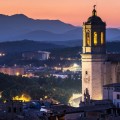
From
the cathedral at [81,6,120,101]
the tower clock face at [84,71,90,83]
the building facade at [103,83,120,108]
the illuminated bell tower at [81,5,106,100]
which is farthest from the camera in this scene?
the tower clock face at [84,71,90,83]

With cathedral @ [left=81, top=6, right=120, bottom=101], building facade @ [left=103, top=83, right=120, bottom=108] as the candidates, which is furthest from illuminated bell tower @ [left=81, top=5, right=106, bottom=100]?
building facade @ [left=103, top=83, right=120, bottom=108]

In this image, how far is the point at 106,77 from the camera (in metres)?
55.1

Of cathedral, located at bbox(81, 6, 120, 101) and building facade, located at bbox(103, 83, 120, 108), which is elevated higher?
cathedral, located at bbox(81, 6, 120, 101)

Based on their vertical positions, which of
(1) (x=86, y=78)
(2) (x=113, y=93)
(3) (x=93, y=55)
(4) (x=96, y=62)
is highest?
(3) (x=93, y=55)

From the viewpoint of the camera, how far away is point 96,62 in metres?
55.3

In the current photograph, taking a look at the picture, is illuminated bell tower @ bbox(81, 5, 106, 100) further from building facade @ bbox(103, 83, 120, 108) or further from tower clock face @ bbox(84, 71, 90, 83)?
building facade @ bbox(103, 83, 120, 108)

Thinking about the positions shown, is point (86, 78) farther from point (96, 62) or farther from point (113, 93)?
point (113, 93)

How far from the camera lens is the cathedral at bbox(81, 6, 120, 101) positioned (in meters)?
54.9

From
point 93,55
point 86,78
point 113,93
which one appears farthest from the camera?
point 86,78

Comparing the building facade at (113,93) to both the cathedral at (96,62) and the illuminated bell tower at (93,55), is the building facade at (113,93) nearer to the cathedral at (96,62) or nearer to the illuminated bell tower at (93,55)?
the cathedral at (96,62)

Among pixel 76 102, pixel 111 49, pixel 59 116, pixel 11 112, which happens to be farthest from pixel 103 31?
pixel 111 49

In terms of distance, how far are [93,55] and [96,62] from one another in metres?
0.56

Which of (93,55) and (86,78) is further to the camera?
(86,78)

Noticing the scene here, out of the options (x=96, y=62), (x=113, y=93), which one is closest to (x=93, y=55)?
(x=96, y=62)
